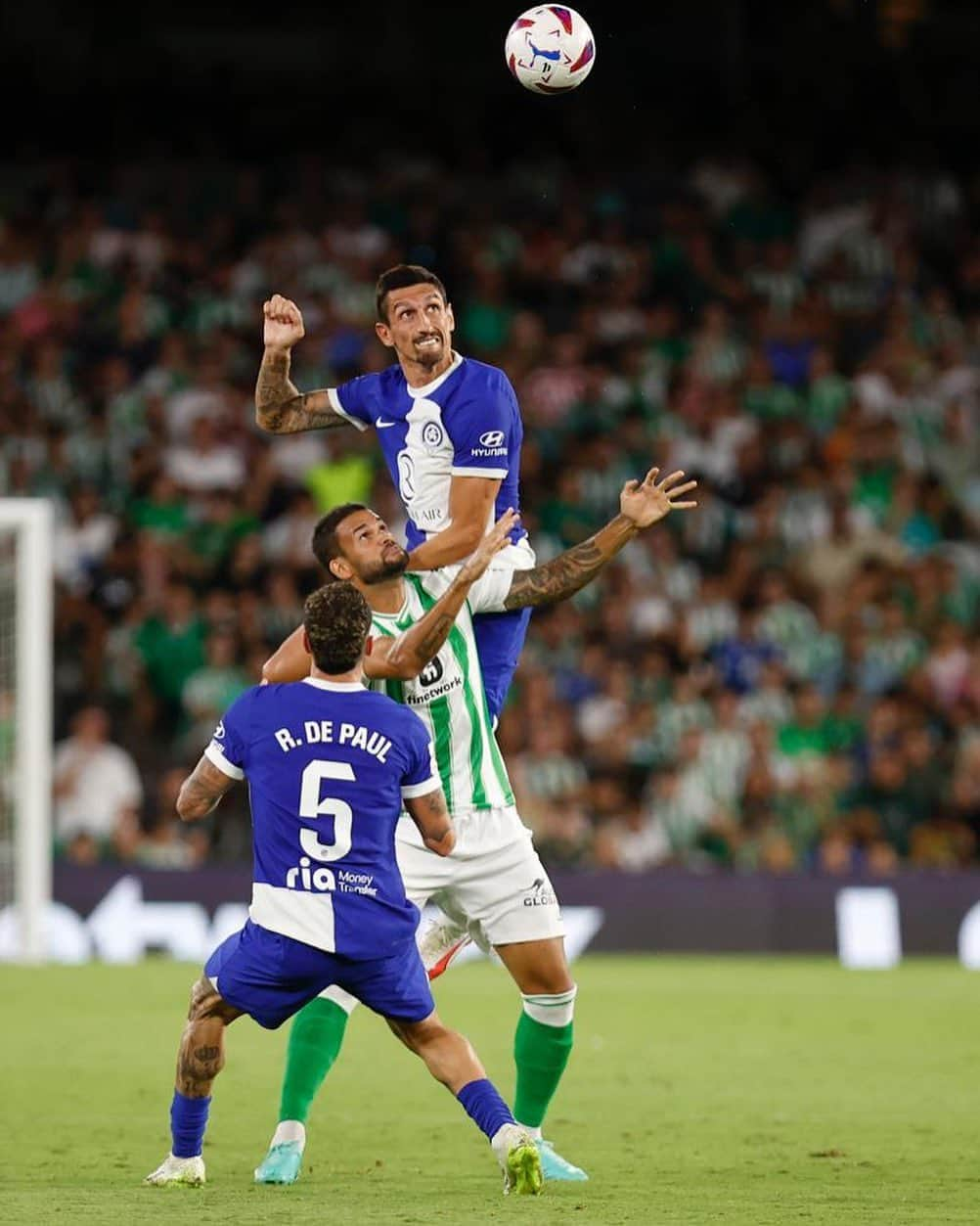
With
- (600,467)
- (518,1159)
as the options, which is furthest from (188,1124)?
(600,467)

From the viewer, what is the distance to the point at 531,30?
908 centimetres

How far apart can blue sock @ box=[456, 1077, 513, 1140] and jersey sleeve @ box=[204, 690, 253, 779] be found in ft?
3.83

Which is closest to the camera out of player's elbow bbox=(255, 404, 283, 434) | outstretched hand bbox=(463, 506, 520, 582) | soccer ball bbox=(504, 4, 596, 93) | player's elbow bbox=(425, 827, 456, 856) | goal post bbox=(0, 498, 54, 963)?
player's elbow bbox=(425, 827, 456, 856)

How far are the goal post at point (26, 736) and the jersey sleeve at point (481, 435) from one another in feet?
26.1

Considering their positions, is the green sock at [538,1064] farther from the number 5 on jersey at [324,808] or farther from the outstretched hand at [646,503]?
the outstretched hand at [646,503]

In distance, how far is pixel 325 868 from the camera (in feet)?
23.2

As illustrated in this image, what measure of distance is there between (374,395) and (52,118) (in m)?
17.1

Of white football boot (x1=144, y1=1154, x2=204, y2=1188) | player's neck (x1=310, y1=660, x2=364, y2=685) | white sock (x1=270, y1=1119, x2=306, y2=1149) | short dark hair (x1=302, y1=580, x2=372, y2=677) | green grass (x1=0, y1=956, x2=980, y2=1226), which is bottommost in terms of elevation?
green grass (x1=0, y1=956, x2=980, y2=1226)

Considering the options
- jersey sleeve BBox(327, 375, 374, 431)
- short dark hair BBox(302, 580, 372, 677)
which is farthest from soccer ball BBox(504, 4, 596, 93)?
short dark hair BBox(302, 580, 372, 677)

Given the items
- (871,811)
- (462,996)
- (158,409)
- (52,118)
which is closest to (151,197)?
(52,118)

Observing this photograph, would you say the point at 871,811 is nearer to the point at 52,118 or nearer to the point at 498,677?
the point at 498,677

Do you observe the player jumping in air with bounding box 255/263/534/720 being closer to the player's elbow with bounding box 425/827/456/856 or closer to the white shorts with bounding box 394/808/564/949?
the white shorts with bounding box 394/808/564/949

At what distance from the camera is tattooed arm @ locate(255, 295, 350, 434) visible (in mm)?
8617

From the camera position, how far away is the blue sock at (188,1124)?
7.16 meters
